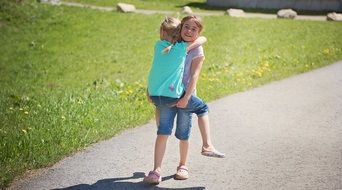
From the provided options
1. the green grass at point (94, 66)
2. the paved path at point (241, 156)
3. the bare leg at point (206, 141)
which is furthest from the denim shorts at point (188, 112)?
the green grass at point (94, 66)

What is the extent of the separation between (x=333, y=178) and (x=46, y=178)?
3.16 metres

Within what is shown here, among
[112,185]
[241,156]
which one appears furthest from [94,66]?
[112,185]

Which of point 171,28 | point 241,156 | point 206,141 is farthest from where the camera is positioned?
point 241,156

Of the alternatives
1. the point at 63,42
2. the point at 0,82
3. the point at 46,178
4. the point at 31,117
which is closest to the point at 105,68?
the point at 0,82

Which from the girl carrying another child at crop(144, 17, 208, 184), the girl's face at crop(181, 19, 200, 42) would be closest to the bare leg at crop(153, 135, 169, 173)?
the girl carrying another child at crop(144, 17, 208, 184)

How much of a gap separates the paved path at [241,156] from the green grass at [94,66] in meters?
0.43

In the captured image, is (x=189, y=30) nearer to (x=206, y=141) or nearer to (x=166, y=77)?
(x=166, y=77)

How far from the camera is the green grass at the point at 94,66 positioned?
650 cm

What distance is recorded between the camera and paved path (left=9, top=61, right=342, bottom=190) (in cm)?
487

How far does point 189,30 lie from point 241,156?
6.20 ft

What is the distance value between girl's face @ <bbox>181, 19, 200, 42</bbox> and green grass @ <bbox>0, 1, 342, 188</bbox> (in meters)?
2.28

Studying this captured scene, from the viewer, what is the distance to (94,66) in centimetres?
1503

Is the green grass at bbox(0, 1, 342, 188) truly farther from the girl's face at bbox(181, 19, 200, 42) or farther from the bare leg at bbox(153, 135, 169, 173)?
the girl's face at bbox(181, 19, 200, 42)

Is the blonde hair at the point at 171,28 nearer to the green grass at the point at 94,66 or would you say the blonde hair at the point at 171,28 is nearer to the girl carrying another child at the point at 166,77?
the girl carrying another child at the point at 166,77
